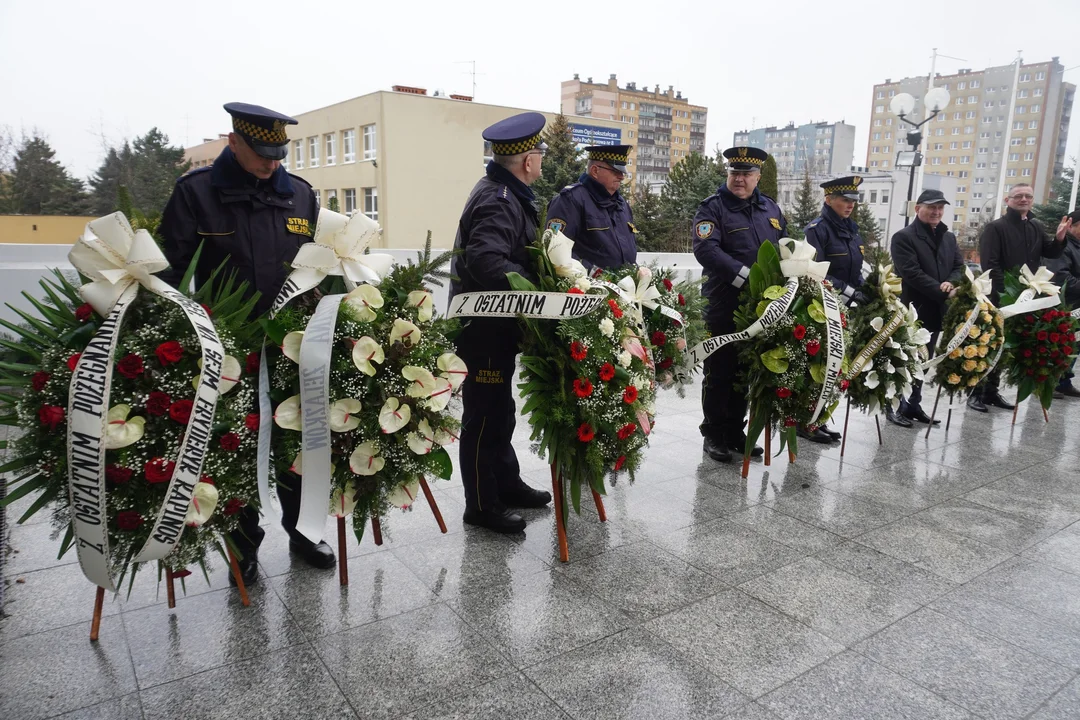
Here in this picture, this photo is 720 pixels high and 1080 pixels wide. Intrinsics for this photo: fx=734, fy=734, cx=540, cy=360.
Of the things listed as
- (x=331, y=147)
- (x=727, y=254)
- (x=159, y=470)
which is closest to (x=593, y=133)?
(x=331, y=147)

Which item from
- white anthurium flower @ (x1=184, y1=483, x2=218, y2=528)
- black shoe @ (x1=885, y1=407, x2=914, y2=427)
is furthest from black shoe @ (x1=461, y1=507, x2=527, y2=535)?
black shoe @ (x1=885, y1=407, x2=914, y2=427)

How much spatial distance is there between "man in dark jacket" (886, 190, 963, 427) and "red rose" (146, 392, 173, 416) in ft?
18.4

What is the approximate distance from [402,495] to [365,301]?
0.81m

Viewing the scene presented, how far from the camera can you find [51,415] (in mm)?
2352

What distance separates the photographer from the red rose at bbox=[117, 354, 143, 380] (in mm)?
2447

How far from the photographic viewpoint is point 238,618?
9.58 ft

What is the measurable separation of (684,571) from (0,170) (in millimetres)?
35163

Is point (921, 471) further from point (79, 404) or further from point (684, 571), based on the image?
point (79, 404)

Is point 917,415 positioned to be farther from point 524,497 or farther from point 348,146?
point 348,146

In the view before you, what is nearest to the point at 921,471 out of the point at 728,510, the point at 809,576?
the point at 728,510

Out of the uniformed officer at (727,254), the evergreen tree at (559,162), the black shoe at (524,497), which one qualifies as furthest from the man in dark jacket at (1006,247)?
the evergreen tree at (559,162)

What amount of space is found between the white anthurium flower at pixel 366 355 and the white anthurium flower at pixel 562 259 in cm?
101

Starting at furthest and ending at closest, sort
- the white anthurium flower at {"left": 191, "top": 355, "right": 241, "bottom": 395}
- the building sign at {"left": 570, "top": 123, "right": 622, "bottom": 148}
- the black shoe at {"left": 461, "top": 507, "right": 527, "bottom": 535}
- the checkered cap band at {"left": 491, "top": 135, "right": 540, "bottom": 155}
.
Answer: the building sign at {"left": 570, "top": 123, "right": 622, "bottom": 148} < the black shoe at {"left": 461, "top": 507, "right": 527, "bottom": 535} < the checkered cap band at {"left": 491, "top": 135, "right": 540, "bottom": 155} < the white anthurium flower at {"left": 191, "top": 355, "right": 241, "bottom": 395}

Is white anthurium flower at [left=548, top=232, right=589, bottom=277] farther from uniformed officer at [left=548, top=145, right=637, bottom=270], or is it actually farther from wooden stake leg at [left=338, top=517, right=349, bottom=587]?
wooden stake leg at [left=338, top=517, right=349, bottom=587]
